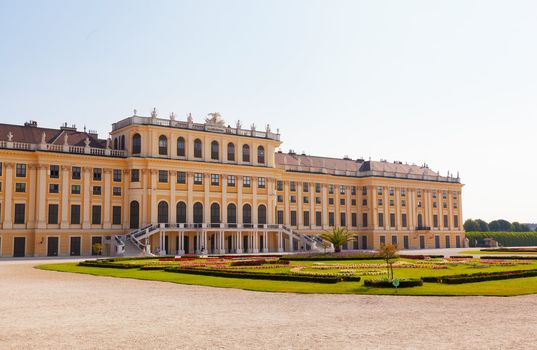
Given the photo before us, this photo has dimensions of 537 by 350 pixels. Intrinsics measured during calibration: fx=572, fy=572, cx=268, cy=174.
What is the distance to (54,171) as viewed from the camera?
63281mm

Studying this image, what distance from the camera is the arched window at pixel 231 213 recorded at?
73081 mm

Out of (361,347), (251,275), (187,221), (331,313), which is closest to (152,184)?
(187,221)

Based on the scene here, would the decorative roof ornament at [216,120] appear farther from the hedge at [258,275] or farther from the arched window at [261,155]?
the hedge at [258,275]

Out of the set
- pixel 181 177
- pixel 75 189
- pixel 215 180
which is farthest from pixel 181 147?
pixel 75 189

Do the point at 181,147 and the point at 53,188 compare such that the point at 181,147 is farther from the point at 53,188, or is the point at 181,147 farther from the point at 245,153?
the point at 53,188

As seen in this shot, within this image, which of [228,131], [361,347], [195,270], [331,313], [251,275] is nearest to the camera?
[361,347]

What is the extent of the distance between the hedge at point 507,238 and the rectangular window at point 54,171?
7243 cm

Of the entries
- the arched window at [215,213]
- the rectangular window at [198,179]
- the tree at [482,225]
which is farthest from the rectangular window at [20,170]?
the tree at [482,225]

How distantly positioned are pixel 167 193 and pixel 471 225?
10766 centimetres

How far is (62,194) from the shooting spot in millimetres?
63469

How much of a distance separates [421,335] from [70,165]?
188 feet

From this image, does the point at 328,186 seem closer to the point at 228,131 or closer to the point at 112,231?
the point at 228,131

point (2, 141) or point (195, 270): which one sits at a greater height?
point (2, 141)

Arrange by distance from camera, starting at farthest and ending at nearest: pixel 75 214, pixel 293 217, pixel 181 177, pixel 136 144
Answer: pixel 293 217 < pixel 181 177 < pixel 136 144 < pixel 75 214
